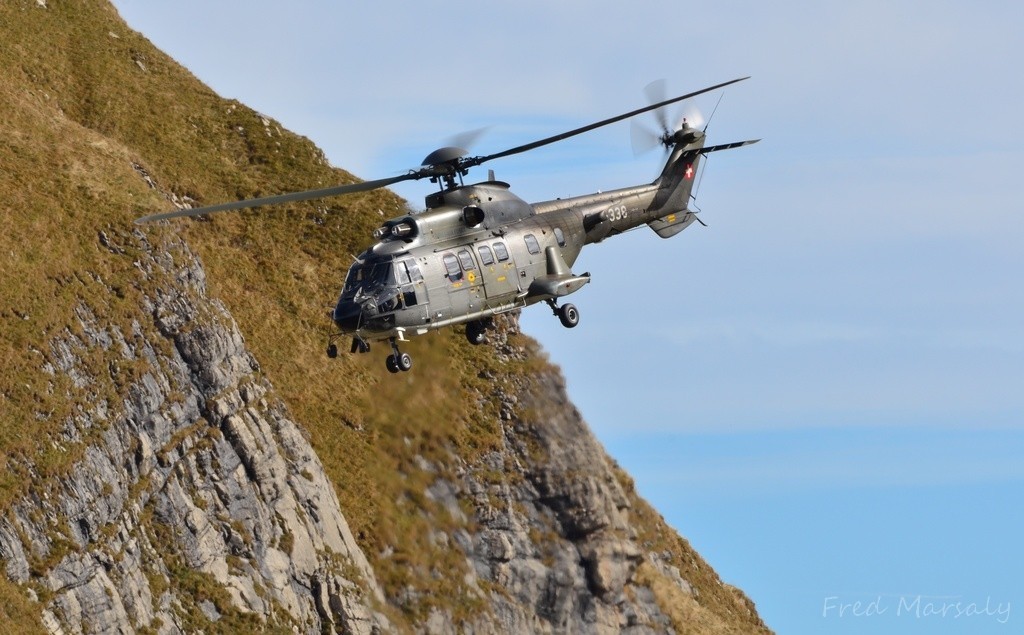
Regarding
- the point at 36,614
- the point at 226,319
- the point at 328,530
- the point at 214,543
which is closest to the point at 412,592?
the point at 328,530

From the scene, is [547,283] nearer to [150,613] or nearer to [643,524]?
[150,613]

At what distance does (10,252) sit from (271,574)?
1481 centimetres

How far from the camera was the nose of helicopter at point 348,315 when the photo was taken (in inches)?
1496

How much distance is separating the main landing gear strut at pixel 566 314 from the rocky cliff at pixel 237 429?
10.1m

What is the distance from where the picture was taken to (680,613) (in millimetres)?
68312

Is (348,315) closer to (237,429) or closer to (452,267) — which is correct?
(452,267)

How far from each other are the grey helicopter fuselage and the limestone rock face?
14.5m

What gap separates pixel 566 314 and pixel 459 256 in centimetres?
433

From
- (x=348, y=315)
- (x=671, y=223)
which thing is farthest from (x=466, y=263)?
(x=671, y=223)

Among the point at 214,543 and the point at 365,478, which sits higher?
the point at 365,478

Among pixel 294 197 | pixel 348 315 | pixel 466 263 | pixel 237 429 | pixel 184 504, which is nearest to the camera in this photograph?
pixel 294 197

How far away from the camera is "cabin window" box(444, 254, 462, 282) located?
39.8m

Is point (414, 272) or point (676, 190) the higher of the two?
point (676, 190)

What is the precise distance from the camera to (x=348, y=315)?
125 ft
